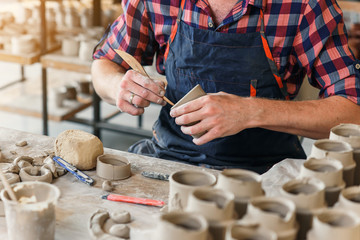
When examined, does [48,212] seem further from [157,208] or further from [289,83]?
[289,83]

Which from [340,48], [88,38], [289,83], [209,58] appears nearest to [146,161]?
[209,58]

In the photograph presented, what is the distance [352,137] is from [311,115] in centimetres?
51

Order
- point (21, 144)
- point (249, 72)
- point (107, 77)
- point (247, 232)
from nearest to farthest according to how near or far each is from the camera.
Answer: point (247, 232), point (21, 144), point (249, 72), point (107, 77)

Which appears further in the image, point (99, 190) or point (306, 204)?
point (99, 190)

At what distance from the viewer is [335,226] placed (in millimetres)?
858

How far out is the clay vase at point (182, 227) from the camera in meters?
0.82

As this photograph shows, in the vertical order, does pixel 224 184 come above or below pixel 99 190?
above

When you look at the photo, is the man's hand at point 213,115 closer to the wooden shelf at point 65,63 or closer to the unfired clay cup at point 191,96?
the unfired clay cup at point 191,96

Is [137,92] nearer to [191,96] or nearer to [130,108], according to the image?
[130,108]

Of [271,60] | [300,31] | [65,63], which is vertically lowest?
[65,63]

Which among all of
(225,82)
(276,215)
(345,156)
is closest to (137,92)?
(225,82)

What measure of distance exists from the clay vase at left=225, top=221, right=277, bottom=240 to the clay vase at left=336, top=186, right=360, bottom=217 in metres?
0.17

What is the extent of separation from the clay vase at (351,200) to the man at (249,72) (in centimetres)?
63

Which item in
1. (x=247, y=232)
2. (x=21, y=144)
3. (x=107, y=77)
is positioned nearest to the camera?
(x=247, y=232)
